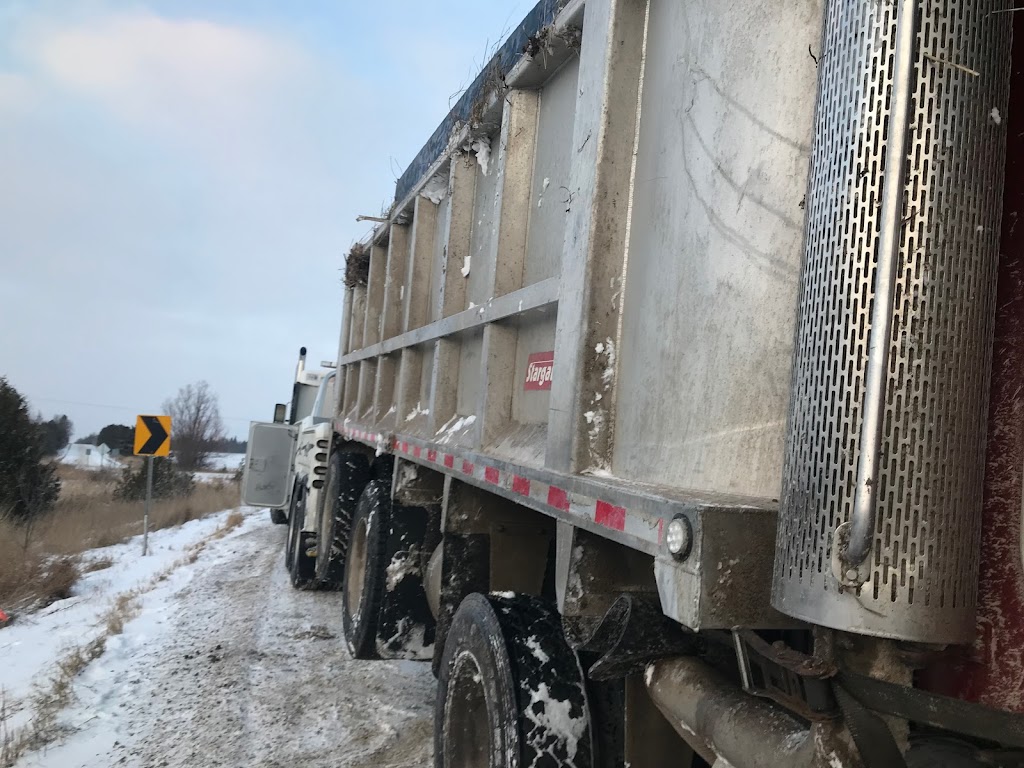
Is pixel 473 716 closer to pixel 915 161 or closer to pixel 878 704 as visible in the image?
pixel 878 704

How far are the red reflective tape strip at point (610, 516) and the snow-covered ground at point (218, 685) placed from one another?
2.68 m

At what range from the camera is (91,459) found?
143ft

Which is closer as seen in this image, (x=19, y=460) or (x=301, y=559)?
(x=301, y=559)

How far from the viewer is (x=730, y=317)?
65.2 inches

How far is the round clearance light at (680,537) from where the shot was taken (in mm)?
1479

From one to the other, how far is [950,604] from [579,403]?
1.11 meters

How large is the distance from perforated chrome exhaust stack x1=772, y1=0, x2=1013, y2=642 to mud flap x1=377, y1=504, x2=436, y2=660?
141 inches

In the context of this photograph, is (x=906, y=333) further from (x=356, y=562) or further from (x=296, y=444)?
(x=296, y=444)

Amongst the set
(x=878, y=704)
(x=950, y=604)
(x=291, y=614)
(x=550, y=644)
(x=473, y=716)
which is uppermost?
Answer: (x=950, y=604)

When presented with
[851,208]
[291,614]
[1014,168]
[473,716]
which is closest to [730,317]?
[851,208]

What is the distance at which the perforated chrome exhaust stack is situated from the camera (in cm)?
118

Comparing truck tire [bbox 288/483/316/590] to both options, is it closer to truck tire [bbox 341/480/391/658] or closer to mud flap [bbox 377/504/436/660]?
truck tire [bbox 341/480/391/658]

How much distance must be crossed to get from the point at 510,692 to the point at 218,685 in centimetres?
337

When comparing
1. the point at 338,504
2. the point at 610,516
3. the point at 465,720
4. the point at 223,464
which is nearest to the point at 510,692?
the point at 465,720
